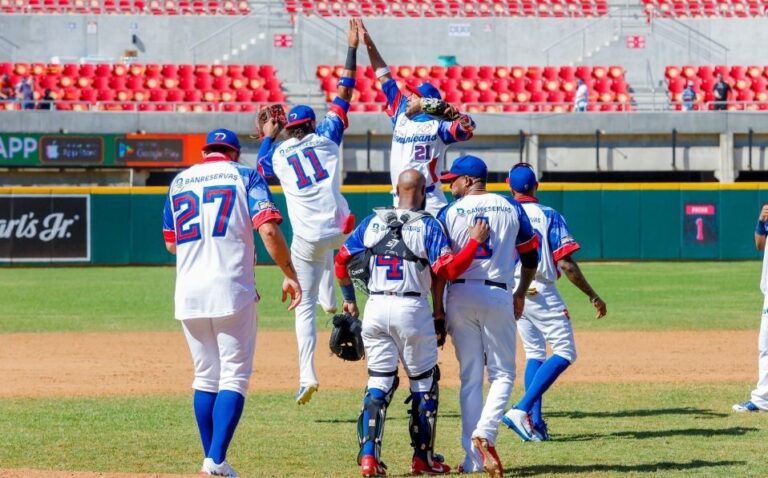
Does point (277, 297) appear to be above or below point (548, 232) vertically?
below

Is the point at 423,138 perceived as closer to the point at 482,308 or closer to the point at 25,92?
the point at 482,308

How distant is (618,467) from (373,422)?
5.10 feet

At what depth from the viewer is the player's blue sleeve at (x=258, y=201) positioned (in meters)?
7.14

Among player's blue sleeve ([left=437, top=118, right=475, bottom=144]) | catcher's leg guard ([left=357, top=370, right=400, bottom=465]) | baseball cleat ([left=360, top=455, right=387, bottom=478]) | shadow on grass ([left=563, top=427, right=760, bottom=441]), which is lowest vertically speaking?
shadow on grass ([left=563, top=427, right=760, bottom=441])

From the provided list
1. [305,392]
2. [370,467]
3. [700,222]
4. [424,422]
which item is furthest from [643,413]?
[700,222]

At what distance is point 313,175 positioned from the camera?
9.46m

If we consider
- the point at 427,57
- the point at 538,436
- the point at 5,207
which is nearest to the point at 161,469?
the point at 538,436

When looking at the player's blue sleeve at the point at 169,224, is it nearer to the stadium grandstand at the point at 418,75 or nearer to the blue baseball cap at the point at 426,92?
the blue baseball cap at the point at 426,92

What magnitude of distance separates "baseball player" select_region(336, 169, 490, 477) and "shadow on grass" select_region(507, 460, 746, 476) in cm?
52

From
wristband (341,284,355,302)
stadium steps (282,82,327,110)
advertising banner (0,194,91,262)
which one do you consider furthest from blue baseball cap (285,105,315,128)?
stadium steps (282,82,327,110)

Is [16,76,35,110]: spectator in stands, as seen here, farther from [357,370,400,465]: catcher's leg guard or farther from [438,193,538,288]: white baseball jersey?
[357,370,400,465]: catcher's leg guard

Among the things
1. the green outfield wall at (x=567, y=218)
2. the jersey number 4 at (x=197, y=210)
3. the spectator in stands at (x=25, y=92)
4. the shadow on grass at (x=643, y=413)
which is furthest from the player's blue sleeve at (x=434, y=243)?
the spectator in stands at (x=25, y=92)

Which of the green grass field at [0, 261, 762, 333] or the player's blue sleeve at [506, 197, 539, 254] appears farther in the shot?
the green grass field at [0, 261, 762, 333]

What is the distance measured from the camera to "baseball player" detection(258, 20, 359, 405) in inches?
372
